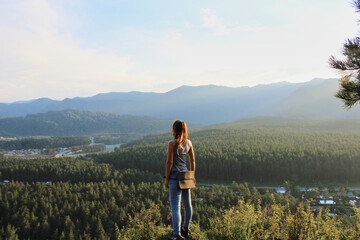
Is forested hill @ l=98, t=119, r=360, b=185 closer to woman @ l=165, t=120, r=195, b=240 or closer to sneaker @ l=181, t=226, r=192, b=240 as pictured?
sneaker @ l=181, t=226, r=192, b=240

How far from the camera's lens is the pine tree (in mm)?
9113

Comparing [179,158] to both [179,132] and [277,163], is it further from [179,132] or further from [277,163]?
[277,163]

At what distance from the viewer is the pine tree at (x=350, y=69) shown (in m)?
9.11

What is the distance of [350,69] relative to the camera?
949 cm

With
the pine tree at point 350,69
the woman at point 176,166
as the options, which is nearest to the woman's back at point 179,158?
the woman at point 176,166

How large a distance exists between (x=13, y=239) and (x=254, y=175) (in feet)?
193

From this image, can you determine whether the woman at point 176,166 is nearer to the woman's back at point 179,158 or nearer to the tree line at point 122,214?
the woman's back at point 179,158

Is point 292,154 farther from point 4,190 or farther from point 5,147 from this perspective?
point 5,147

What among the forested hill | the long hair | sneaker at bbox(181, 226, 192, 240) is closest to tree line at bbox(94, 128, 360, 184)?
the forested hill

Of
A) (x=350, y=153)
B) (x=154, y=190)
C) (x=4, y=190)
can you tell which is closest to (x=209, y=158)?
(x=154, y=190)

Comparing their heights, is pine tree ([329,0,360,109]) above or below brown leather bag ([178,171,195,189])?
above

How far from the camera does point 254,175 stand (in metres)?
72.4

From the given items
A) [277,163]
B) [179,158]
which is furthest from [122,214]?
[277,163]

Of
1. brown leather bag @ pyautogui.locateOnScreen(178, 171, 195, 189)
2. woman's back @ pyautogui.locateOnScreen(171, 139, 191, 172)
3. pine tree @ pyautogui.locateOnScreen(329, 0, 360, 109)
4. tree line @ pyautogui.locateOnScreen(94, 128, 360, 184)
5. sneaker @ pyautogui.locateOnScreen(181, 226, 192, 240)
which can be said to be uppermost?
pine tree @ pyautogui.locateOnScreen(329, 0, 360, 109)
